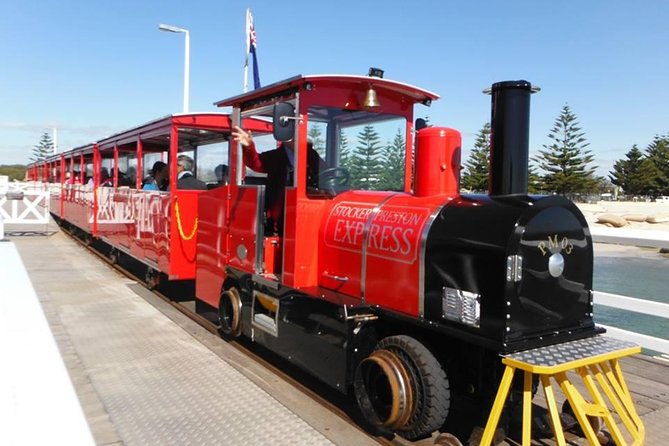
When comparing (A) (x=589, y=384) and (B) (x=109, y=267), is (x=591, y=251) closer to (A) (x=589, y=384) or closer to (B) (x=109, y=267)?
(A) (x=589, y=384)

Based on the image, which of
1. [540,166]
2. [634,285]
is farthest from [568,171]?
[634,285]

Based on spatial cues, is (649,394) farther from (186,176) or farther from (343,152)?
(186,176)

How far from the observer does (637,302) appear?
466 cm

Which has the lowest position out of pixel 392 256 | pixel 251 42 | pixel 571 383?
pixel 571 383

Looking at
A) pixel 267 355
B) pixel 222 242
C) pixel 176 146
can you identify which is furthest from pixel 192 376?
pixel 176 146

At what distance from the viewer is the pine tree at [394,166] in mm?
4672

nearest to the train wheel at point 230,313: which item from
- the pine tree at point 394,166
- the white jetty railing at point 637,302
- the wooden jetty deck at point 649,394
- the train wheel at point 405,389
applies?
the wooden jetty deck at point 649,394

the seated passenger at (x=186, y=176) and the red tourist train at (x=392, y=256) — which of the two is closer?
the red tourist train at (x=392, y=256)

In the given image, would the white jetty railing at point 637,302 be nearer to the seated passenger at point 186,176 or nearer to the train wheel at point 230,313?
the train wheel at point 230,313

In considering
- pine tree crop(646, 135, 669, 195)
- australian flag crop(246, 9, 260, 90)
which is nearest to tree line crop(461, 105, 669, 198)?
pine tree crop(646, 135, 669, 195)

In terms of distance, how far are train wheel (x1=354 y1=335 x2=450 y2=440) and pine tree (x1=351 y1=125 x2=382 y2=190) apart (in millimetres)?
1600

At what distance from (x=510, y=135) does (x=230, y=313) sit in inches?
137

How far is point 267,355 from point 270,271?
3.16 feet

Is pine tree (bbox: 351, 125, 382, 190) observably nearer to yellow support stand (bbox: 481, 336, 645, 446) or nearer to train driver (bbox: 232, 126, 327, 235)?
train driver (bbox: 232, 126, 327, 235)
